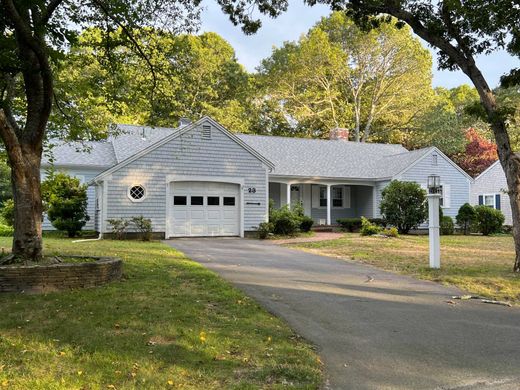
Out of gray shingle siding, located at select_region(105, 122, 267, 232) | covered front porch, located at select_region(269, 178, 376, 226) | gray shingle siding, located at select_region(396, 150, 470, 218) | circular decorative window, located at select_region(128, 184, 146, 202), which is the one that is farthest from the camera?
gray shingle siding, located at select_region(396, 150, 470, 218)

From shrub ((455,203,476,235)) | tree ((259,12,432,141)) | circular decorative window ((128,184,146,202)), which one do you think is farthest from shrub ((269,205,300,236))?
tree ((259,12,432,141))

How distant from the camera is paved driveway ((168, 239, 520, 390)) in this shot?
4.10 metres

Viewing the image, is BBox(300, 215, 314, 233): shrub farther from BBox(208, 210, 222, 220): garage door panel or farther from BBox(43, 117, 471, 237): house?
BBox(208, 210, 222, 220): garage door panel

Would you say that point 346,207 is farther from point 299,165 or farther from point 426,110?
point 426,110

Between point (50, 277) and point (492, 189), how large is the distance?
29352 millimetres

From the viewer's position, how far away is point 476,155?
39.3 metres

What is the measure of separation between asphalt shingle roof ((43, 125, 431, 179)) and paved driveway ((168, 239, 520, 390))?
15.6m

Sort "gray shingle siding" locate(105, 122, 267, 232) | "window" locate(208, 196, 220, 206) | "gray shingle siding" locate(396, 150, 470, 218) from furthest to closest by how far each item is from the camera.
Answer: "gray shingle siding" locate(396, 150, 470, 218)
"window" locate(208, 196, 220, 206)
"gray shingle siding" locate(105, 122, 267, 232)

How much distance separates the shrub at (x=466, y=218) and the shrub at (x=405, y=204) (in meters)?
3.89

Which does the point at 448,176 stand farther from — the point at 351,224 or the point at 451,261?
the point at 451,261

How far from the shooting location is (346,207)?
2806 cm

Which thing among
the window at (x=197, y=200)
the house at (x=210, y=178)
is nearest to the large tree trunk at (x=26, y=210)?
the house at (x=210, y=178)

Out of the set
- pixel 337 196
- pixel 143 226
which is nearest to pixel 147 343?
pixel 143 226

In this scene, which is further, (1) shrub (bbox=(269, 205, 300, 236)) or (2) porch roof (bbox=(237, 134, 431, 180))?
(2) porch roof (bbox=(237, 134, 431, 180))
